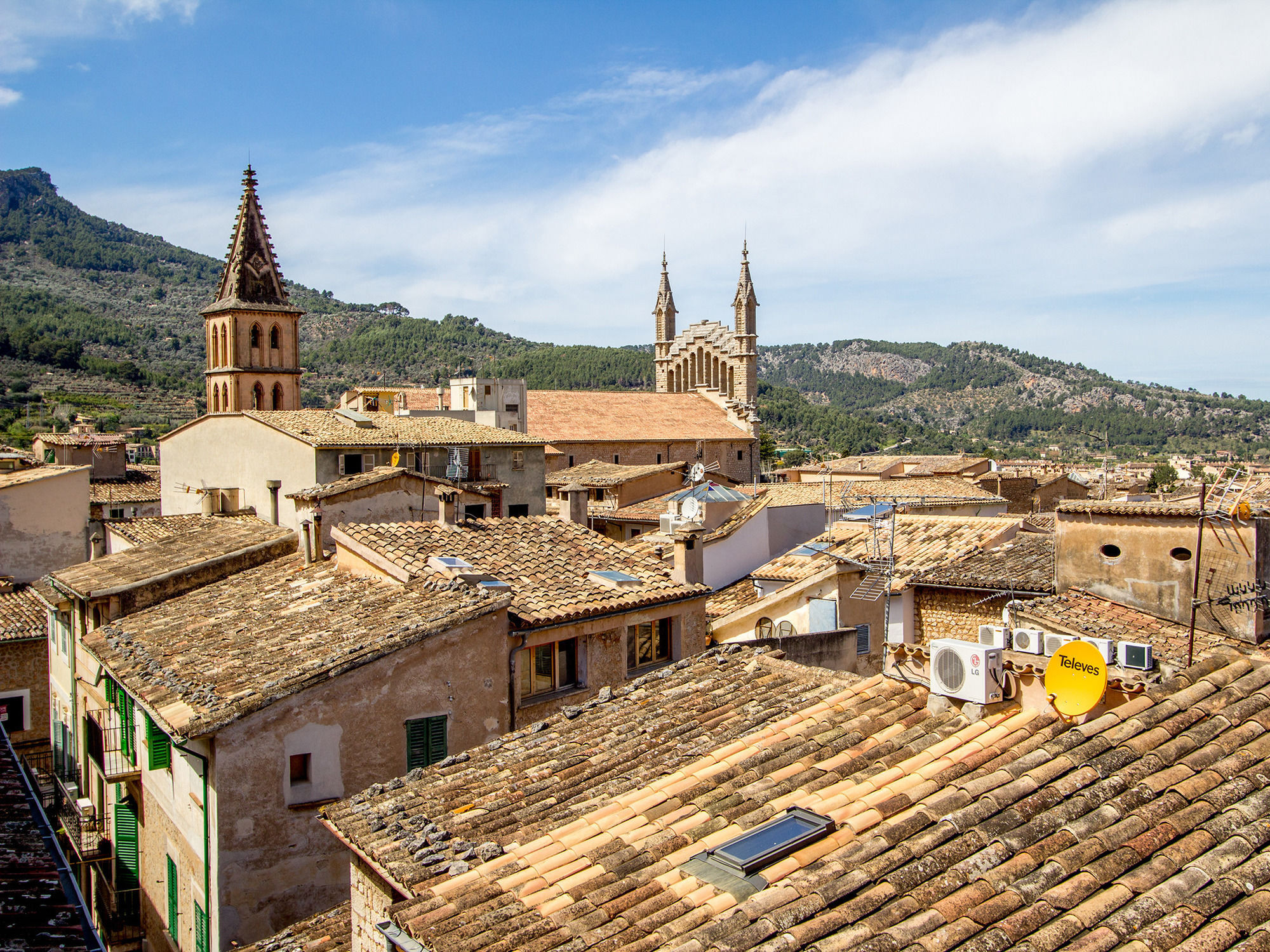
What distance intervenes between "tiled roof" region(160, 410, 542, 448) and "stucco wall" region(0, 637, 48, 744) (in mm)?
6699

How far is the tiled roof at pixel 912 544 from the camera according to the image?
841 inches

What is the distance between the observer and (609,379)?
146 m

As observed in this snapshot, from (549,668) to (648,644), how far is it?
2.16 m

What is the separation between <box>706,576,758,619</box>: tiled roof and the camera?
20844 mm

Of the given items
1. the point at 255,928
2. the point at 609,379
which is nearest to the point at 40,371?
the point at 609,379

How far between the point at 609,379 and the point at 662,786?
139 metres

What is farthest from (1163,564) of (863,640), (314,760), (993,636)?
(314,760)

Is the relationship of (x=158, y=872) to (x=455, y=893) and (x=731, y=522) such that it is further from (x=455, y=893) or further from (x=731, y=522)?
(x=731, y=522)

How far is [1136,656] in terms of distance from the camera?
25.4 ft

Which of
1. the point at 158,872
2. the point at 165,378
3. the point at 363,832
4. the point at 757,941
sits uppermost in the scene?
the point at 165,378

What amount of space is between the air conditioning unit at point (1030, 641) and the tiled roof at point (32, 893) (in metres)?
8.26

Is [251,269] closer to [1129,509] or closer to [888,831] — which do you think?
[1129,509]

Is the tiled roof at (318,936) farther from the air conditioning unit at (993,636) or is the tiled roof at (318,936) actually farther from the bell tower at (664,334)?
the bell tower at (664,334)

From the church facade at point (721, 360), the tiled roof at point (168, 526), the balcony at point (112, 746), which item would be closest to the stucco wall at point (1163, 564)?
the balcony at point (112, 746)
